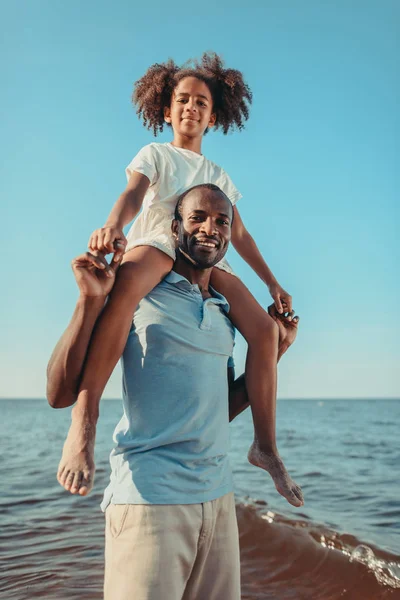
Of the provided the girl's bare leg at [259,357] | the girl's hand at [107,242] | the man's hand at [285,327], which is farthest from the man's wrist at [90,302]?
the man's hand at [285,327]

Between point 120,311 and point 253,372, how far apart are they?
0.89m

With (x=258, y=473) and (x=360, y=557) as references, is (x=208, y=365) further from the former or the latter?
(x=258, y=473)

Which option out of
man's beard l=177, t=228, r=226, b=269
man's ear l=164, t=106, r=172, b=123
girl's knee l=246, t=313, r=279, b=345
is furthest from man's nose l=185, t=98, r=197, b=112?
girl's knee l=246, t=313, r=279, b=345

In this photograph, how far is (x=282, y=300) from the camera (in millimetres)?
3406

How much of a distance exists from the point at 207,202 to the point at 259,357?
85cm

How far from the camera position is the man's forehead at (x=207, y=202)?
280 cm

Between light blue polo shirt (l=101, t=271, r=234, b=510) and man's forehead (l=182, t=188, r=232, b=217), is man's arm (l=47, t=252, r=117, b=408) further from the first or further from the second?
man's forehead (l=182, t=188, r=232, b=217)

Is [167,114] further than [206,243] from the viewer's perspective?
Yes

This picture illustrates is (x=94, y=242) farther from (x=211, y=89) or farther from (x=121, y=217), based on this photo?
(x=211, y=89)

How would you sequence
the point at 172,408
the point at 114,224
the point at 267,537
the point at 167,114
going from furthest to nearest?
the point at 267,537, the point at 167,114, the point at 114,224, the point at 172,408

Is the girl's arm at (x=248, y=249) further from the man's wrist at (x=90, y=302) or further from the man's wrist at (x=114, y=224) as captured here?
the man's wrist at (x=90, y=302)

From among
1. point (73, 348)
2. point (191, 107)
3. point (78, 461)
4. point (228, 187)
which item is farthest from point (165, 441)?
point (191, 107)

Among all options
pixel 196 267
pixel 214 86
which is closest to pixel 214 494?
pixel 196 267

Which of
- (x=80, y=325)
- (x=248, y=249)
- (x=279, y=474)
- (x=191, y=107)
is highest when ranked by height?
(x=191, y=107)
